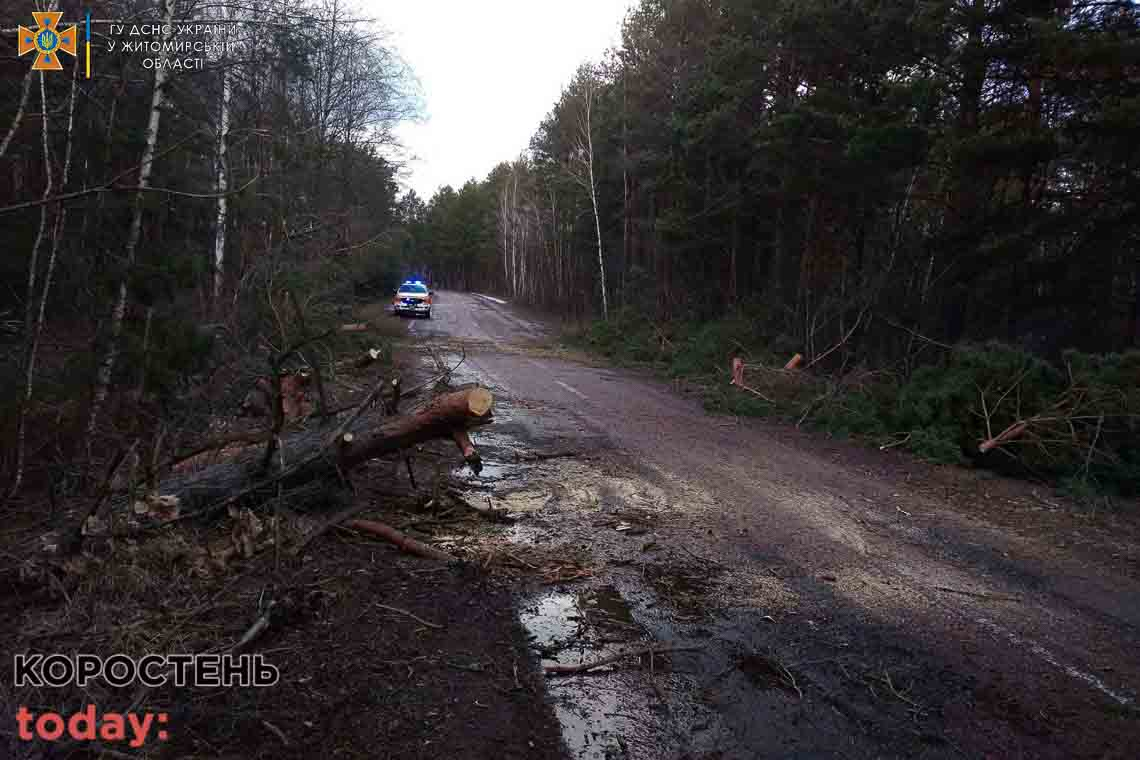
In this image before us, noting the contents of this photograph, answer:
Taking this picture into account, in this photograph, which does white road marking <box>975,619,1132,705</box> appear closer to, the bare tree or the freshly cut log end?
the freshly cut log end

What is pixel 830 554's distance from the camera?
Answer: 575cm

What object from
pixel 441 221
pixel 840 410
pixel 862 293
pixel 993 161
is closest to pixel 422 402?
pixel 840 410

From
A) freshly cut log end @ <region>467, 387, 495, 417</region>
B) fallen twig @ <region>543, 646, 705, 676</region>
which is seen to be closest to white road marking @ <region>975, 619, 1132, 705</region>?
fallen twig @ <region>543, 646, 705, 676</region>

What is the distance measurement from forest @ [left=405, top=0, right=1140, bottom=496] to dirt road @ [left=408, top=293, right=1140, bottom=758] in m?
2.48

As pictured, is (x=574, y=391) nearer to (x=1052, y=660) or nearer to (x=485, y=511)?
(x=485, y=511)

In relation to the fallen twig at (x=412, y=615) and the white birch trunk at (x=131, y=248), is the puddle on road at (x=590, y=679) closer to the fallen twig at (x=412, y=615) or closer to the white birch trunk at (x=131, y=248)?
the fallen twig at (x=412, y=615)

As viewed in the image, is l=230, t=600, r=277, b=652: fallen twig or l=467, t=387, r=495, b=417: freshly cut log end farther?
l=467, t=387, r=495, b=417: freshly cut log end

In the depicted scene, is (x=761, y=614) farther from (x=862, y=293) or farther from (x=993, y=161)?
(x=862, y=293)

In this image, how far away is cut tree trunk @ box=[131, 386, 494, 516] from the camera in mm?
5426

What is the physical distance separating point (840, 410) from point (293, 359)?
9.06 m

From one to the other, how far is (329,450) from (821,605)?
391 cm

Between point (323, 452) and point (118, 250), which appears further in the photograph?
point (118, 250)

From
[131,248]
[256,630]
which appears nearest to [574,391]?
[131,248]

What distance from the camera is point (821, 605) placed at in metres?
4.79
